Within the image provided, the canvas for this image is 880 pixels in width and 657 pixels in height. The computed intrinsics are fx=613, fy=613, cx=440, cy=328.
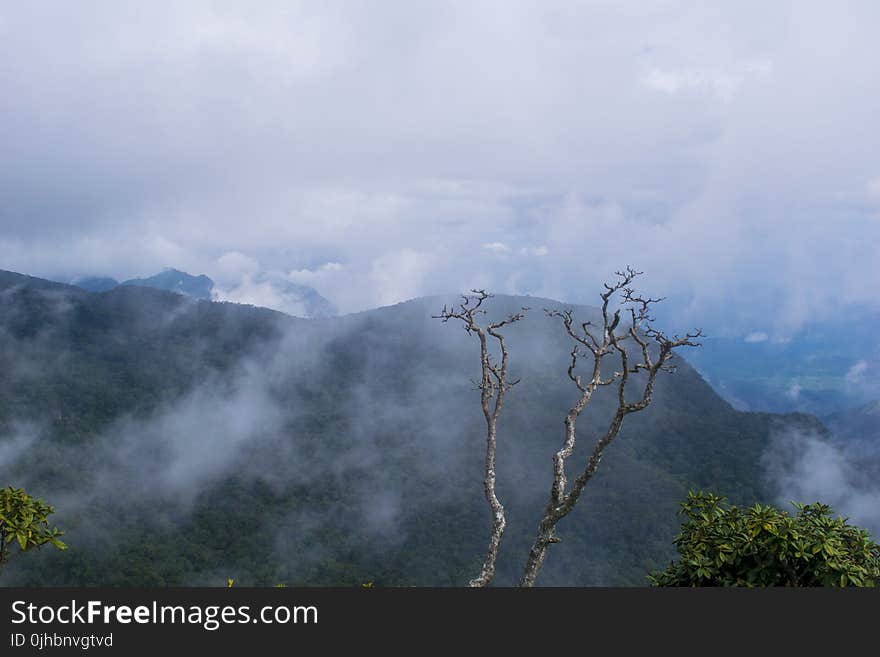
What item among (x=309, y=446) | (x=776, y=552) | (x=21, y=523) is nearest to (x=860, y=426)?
(x=309, y=446)

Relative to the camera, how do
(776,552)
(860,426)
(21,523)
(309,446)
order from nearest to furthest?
1. (776,552)
2. (21,523)
3. (309,446)
4. (860,426)

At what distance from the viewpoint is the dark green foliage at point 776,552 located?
9.73m

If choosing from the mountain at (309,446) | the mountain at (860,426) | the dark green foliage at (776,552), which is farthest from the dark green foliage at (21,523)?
the mountain at (860,426)

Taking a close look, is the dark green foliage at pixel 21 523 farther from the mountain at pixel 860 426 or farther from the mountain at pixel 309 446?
the mountain at pixel 860 426

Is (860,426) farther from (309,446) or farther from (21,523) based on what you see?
(21,523)

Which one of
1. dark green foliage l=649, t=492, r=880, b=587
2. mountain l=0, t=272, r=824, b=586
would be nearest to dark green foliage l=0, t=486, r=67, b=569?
dark green foliage l=649, t=492, r=880, b=587

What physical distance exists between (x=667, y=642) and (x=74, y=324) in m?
155

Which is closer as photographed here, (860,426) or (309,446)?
(309,446)

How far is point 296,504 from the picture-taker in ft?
314

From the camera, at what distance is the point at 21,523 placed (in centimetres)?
1046

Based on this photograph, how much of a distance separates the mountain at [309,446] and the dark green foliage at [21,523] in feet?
211

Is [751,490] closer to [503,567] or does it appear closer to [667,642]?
[503,567]

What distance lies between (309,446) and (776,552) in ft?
366

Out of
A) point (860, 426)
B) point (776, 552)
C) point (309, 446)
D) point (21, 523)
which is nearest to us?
point (776, 552)
